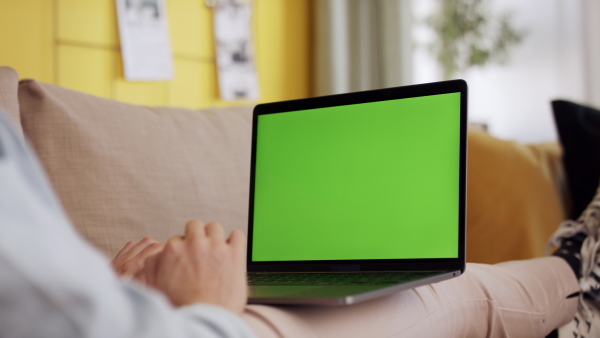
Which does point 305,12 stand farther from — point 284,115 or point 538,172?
point 284,115

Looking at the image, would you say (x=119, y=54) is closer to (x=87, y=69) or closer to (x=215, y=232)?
(x=87, y=69)

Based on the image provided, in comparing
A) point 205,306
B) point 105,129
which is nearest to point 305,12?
point 105,129

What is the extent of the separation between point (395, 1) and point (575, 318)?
1910 millimetres

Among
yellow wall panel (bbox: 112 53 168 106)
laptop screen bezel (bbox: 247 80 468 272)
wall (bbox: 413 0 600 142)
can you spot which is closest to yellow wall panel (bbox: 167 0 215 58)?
yellow wall panel (bbox: 112 53 168 106)

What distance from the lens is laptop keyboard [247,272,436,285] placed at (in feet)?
2.45

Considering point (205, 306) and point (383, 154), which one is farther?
point (383, 154)

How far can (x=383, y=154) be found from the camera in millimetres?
959

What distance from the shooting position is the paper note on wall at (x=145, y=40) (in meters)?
2.38

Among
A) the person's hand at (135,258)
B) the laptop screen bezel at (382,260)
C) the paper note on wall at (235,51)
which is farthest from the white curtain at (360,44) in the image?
the person's hand at (135,258)

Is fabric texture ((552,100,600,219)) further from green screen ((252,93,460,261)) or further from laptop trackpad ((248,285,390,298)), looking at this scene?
laptop trackpad ((248,285,390,298))

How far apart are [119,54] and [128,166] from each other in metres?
1.37

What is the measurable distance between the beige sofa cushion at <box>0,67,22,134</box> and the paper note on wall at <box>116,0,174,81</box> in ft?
4.28

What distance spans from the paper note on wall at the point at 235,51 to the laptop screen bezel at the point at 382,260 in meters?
1.68

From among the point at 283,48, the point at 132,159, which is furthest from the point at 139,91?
the point at 132,159
